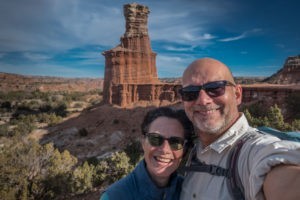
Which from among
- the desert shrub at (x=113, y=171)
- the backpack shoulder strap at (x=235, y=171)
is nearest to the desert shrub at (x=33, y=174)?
the desert shrub at (x=113, y=171)

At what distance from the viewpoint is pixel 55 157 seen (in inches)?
495

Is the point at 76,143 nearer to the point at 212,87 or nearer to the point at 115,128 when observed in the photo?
the point at 115,128

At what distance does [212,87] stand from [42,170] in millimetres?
11492

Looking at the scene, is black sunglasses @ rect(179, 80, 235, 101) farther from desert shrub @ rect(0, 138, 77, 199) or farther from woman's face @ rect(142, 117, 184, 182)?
desert shrub @ rect(0, 138, 77, 199)

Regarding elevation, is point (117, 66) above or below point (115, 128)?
above

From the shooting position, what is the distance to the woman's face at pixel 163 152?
2438 millimetres

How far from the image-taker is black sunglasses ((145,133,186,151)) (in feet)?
8.34

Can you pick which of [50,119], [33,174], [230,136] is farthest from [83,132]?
[230,136]

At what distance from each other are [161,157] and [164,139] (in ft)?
0.60

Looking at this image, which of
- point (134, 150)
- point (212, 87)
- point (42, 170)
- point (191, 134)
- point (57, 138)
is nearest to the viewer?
point (212, 87)

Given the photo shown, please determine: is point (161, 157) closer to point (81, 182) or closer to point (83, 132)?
point (81, 182)

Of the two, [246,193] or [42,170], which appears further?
[42,170]

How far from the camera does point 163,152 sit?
8.21ft

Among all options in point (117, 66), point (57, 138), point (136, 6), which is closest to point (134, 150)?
point (57, 138)
